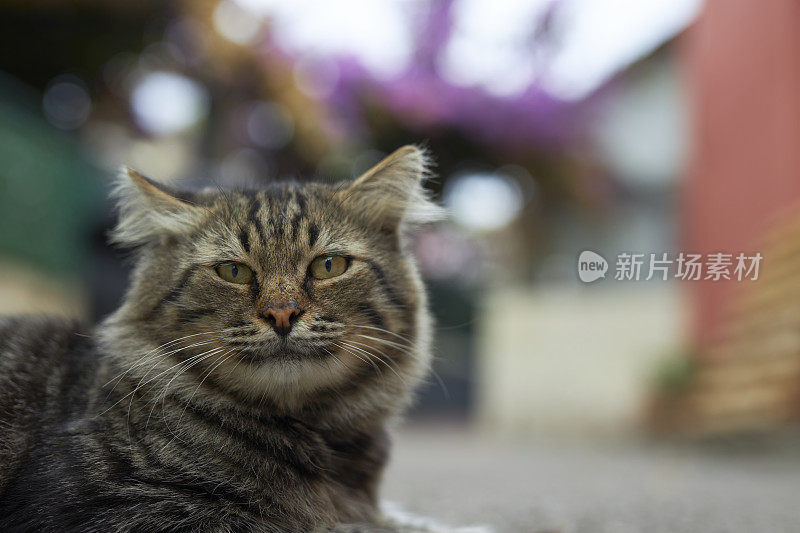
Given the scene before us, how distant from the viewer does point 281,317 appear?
1.74m

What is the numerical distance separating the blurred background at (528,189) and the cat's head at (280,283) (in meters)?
1.93

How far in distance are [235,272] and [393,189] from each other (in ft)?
2.06

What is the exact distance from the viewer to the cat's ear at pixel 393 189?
2184mm

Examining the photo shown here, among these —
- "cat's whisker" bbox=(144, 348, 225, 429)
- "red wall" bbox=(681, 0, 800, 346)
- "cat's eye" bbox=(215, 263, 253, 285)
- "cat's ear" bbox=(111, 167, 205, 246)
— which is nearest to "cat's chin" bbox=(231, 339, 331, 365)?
"cat's whisker" bbox=(144, 348, 225, 429)

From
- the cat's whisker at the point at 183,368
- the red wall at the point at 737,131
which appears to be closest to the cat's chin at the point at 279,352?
the cat's whisker at the point at 183,368

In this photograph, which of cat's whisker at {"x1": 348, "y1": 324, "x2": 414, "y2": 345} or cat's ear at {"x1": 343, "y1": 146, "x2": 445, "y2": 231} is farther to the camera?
cat's ear at {"x1": 343, "y1": 146, "x2": 445, "y2": 231}

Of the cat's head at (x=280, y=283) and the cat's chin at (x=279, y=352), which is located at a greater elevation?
the cat's head at (x=280, y=283)

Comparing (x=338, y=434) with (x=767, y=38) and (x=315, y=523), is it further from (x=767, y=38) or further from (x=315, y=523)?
(x=767, y=38)

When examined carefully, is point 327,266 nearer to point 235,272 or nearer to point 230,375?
point 235,272

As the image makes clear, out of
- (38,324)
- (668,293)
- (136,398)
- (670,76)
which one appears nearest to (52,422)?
(136,398)

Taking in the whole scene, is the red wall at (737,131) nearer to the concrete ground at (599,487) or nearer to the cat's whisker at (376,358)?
the concrete ground at (599,487)

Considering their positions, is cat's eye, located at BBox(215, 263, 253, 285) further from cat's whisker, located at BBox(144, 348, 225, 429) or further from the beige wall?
the beige wall

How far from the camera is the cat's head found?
1797mm

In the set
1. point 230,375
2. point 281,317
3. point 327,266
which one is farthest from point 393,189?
point 230,375
